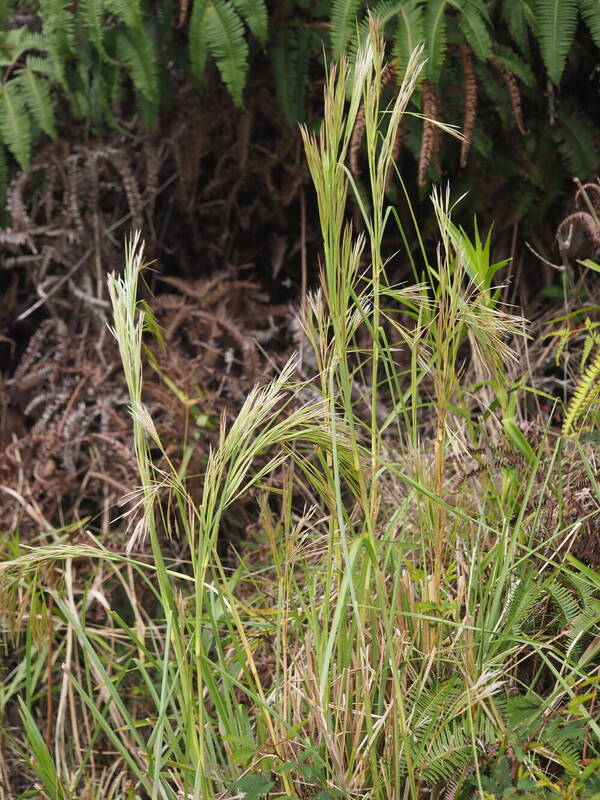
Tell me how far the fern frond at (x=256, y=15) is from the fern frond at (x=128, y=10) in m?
0.27

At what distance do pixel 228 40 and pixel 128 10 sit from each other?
0.90ft

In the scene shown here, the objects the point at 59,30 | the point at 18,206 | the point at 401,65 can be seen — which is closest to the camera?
the point at 401,65

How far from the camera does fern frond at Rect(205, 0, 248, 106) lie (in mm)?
2344

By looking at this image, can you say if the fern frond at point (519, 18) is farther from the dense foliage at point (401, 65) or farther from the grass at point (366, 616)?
the grass at point (366, 616)

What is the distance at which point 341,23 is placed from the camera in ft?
7.41

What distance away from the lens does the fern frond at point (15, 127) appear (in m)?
2.45

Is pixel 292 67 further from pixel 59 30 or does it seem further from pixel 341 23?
pixel 59 30

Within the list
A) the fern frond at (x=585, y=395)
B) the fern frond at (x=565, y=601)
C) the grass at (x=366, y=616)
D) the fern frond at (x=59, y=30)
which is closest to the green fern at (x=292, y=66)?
the fern frond at (x=59, y=30)

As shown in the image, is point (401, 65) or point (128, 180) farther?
point (128, 180)

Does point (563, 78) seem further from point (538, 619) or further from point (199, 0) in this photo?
point (538, 619)

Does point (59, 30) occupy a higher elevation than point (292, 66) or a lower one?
higher

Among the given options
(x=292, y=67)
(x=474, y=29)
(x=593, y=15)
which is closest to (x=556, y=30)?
(x=593, y=15)

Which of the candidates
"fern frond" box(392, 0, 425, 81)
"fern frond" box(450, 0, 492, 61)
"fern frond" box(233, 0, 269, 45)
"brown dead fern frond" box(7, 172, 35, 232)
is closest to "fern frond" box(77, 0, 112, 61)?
"fern frond" box(233, 0, 269, 45)

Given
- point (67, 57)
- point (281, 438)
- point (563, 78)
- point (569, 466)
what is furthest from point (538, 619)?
point (67, 57)
